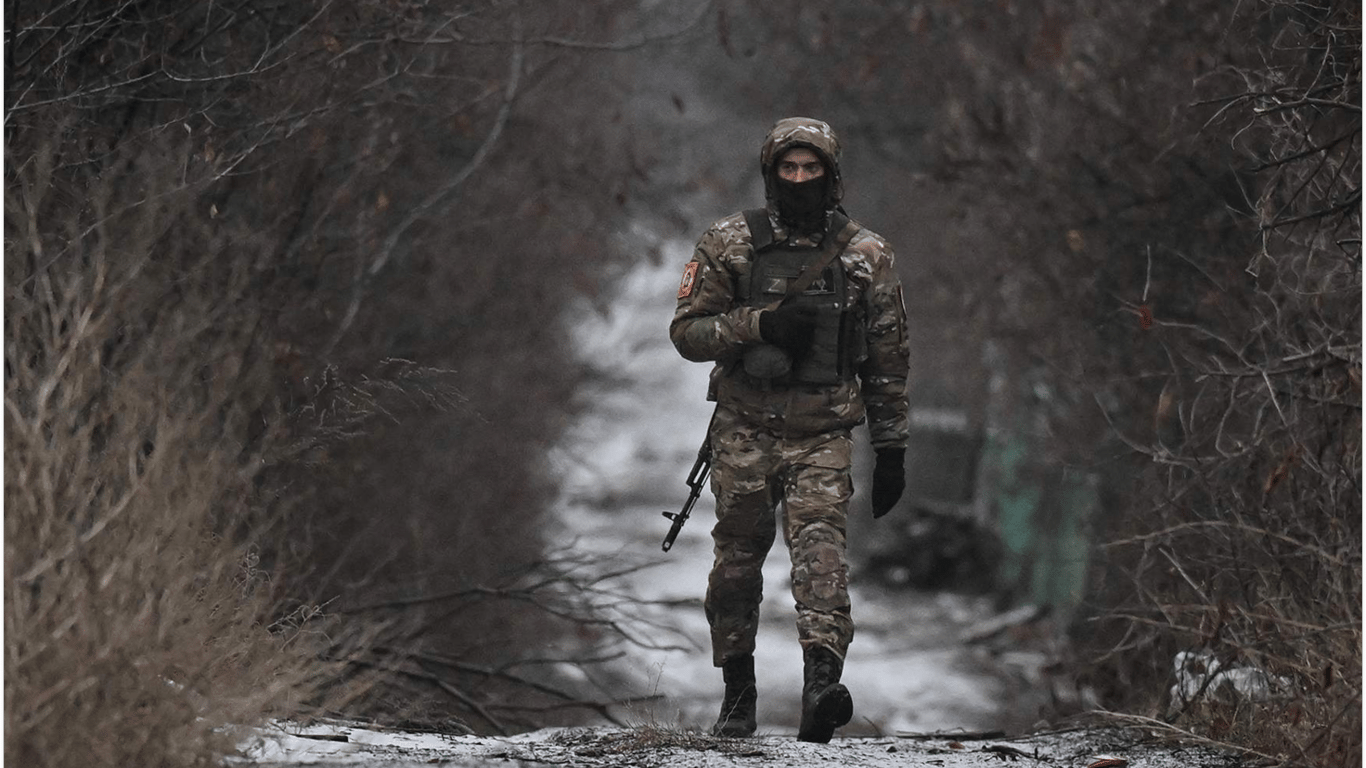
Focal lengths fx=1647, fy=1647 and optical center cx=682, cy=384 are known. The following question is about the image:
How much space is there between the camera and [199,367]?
6.38 metres

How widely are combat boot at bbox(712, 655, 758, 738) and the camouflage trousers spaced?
0.06 meters

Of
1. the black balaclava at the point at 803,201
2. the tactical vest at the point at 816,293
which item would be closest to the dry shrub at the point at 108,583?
the tactical vest at the point at 816,293

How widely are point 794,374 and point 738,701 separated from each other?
4.12ft

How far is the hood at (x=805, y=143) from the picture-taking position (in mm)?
6027

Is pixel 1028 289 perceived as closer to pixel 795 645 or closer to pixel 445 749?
pixel 795 645

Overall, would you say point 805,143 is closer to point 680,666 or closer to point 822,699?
point 822,699

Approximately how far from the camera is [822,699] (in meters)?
5.66

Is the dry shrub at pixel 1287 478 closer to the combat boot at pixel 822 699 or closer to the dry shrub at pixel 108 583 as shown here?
the combat boot at pixel 822 699

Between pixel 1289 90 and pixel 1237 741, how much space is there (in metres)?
2.23

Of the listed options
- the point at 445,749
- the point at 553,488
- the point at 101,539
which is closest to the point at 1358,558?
the point at 445,749

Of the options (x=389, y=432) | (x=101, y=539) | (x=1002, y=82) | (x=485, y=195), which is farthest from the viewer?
(x=1002, y=82)

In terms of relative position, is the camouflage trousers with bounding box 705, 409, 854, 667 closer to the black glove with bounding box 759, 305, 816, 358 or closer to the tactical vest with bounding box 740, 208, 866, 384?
the tactical vest with bounding box 740, 208, 866, 384

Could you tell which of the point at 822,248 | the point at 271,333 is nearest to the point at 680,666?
the point at 271,333

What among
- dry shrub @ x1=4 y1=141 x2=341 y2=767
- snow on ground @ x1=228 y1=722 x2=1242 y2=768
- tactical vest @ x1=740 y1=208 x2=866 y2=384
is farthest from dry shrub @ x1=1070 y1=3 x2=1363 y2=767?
dry shrub @ x1=4 y1=141 x2=341 y2=767
